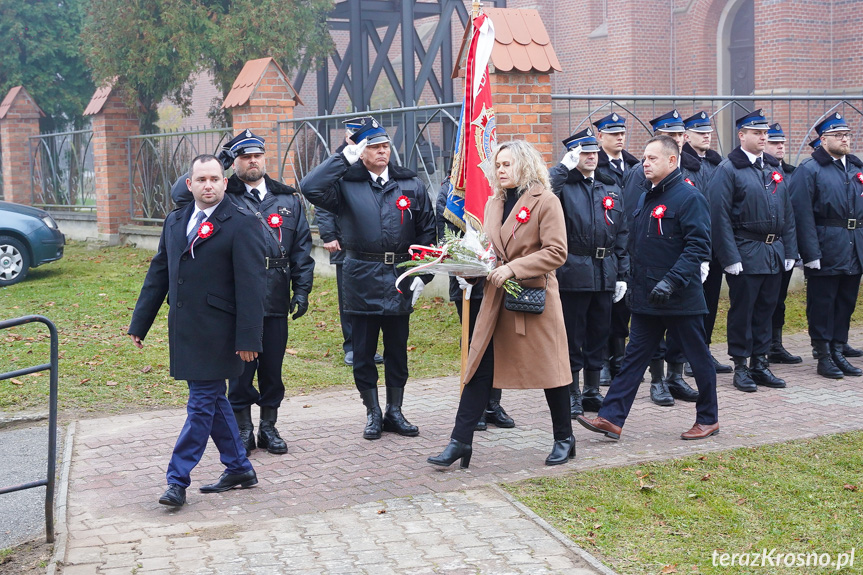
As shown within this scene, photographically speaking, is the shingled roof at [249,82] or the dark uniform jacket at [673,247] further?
the shingled roof at [249,82]

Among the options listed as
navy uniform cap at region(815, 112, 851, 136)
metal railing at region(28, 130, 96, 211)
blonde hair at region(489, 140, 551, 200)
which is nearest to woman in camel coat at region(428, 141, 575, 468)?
blonde hair at region(489, 140, 551, 200)

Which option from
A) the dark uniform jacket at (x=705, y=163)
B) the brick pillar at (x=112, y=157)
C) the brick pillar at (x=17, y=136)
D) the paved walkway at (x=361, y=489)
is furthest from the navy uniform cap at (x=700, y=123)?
the brick pillar at (x=17, y=136)

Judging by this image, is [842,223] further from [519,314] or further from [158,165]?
[158,165]

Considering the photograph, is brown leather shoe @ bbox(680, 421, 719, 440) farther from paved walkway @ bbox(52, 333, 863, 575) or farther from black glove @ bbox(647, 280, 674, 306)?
black glove @ bbox(647, 280, 674, 306)

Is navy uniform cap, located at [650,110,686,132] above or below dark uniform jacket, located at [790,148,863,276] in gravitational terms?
above

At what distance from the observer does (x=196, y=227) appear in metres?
5.07

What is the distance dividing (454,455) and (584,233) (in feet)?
→ 6.45

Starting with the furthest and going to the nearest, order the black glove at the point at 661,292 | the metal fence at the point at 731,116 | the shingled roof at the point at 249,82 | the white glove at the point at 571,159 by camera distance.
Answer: the metal fence at the point at 731,116 → the shingled roof at the point at 249,82 → the white glove at the point at 571,159 → the black glove at the point at 661,292

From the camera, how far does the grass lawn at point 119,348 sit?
7.66 meters

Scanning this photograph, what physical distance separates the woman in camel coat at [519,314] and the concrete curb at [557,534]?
1.91 ft

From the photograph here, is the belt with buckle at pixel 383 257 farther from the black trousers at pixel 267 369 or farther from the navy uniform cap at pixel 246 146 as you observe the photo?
the navy uniform cap at pixel 246 146

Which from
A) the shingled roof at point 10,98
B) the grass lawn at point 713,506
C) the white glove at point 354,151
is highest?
the shingled roof at point 10,98

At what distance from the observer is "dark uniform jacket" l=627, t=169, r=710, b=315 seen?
19.9ft

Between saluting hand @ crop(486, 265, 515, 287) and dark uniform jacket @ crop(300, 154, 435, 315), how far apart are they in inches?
42.0
